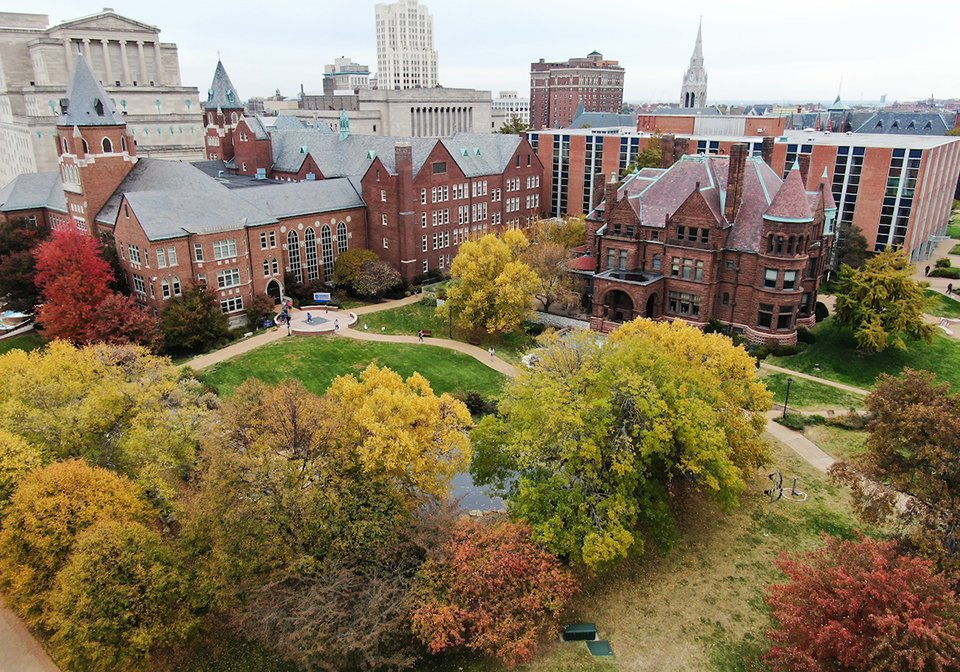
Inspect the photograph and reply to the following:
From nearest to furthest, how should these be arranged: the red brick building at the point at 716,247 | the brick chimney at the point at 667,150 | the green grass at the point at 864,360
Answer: the green grass at the point at 864,360 < the red brick building at the point at 716,247 < the brick chimney at the point at 667,150

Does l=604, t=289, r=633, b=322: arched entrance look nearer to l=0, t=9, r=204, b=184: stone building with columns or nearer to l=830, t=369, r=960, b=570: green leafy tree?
l=830, t=369, r=960, b=570: green leafy tree

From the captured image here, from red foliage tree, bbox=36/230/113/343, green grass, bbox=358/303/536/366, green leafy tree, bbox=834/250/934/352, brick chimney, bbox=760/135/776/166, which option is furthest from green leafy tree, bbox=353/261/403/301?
green leafy tree, bbox=834/250/934/352

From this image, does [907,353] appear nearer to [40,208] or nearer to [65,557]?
[65,557]

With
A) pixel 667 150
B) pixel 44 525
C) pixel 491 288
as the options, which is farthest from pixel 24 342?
pixel 667 150

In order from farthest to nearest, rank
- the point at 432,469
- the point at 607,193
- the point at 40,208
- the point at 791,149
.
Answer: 1. the point at 791,149
2. the point at 40,208
3. the point at 607,193
4. the point at 432,469

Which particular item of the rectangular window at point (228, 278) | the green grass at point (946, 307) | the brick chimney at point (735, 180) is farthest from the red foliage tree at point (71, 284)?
the green grass at point (946, 307)

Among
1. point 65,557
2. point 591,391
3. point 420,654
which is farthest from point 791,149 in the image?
point 65,557

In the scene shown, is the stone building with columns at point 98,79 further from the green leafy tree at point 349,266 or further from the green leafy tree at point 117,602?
the green leafy tree at point 117,602

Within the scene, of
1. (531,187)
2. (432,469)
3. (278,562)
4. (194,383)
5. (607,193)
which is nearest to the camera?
(278,562)
